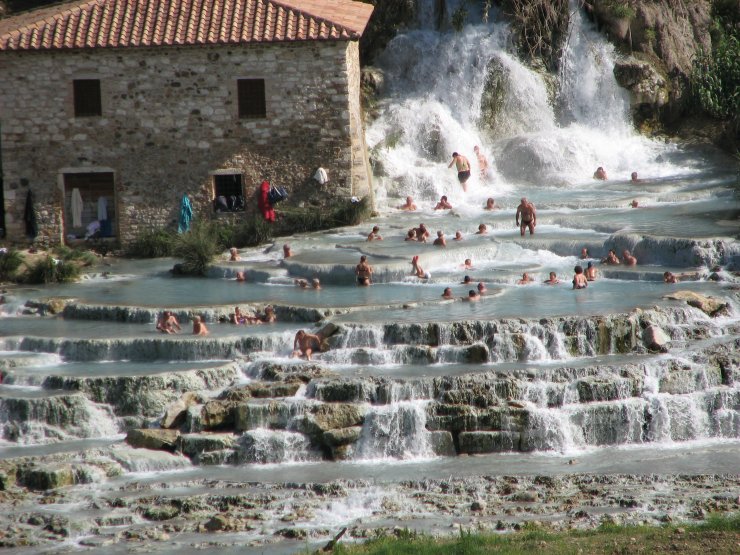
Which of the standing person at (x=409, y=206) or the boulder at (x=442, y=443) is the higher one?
the standing person at (x=409, y=206)

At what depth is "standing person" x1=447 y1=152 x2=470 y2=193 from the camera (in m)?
36.2

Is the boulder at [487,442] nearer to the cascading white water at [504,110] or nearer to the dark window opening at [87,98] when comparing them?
the dark window opening at [87,98]

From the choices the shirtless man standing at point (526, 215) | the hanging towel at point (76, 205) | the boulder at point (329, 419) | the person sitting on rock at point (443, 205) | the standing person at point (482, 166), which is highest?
the standing person at point (482, 166)

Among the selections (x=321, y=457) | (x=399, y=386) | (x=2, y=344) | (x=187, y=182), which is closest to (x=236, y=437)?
(x=321, y=457)

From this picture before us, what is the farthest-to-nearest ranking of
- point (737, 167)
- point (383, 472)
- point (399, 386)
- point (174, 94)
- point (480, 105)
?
1. point (480, 105)
2. point (737, 167)
3. point (174, 94)
4. point (399, 386)
5. point (383, 472)

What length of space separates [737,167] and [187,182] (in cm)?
1635

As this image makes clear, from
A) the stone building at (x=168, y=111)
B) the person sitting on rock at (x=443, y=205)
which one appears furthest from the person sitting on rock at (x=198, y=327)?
the person sitting on rock at (x=443, y=205)

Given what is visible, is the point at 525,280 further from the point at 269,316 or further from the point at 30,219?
the point at 30,219

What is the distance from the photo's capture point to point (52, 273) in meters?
30.2

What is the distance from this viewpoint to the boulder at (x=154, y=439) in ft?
66.5

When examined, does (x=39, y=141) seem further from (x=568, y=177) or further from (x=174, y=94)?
(x=568, y=177)

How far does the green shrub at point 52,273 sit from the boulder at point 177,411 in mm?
9857

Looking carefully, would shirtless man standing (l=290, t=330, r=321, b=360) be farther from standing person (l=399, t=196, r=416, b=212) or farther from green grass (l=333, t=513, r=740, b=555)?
A: standing person (l=399, t=196, r=416, b=212)

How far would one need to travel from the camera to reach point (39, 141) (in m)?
32.6
